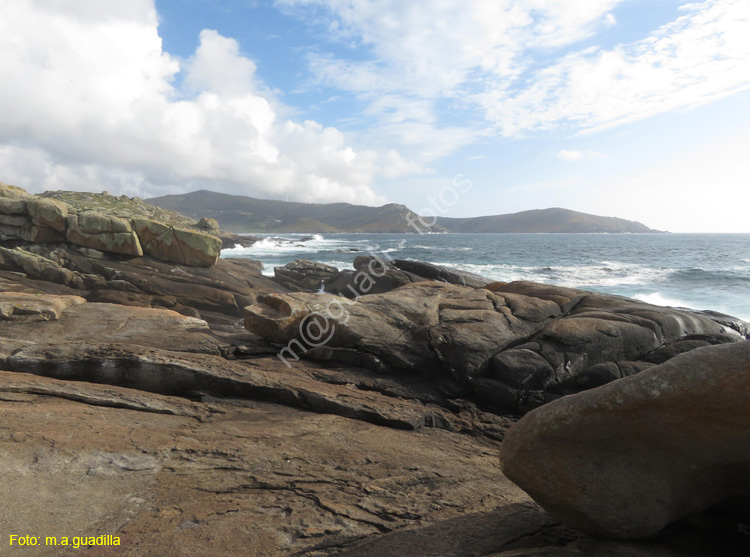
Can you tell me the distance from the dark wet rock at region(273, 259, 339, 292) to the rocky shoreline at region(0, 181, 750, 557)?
1692 centimetres

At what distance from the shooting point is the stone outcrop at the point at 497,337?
988 centimetres

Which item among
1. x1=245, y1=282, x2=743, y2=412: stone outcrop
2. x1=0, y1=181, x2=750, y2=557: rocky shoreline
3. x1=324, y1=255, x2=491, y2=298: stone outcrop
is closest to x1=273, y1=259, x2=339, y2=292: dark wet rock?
x1=324, y1=255, x2=491, y2=298: stone outcrop

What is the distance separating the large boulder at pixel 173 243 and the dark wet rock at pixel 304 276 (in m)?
7.32

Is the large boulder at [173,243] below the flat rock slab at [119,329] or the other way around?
the other way around

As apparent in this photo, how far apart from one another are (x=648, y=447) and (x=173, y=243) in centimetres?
2358

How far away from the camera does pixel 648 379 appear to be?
3.69m

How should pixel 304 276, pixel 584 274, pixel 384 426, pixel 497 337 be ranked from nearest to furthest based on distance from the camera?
pixel 384 426
pixel 497 337
pixel 304 276
pixel 584 274

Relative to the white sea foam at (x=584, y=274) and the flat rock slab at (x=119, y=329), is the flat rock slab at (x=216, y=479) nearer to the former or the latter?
the flat rock slab at (x=119, y=329)

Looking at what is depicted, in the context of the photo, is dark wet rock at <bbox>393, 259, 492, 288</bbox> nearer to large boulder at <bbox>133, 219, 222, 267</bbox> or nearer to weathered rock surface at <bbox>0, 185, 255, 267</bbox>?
large boulder at <bbox>133, 219, 222, 267</bbox>

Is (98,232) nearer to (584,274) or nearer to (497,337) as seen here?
(497,337)

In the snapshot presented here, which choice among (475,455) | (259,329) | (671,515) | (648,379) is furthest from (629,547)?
(259,329)

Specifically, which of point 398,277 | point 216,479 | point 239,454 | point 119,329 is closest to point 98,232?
point 119,329

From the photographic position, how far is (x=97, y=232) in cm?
2106

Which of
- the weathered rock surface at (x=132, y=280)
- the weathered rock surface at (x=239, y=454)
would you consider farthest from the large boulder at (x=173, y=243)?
the weathered rock surface at (x=239, y=454)
